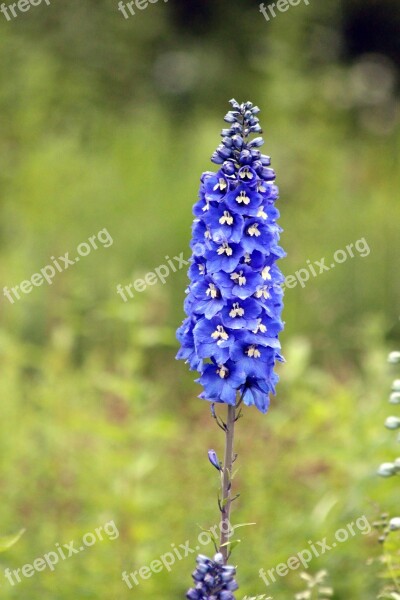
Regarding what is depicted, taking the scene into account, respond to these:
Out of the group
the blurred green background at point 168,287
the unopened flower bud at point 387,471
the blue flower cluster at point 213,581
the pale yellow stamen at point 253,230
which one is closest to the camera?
the blue flower cluster at point 213,581

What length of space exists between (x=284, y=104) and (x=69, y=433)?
22.6 ft

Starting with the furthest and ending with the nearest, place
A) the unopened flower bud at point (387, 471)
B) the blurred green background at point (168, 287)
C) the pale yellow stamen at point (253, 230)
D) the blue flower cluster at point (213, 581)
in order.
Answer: the blurred green background at point (168, 287) → the unopened flower bud at point (387, 471) → the pale yellow stamen at point (253, 230) → the blue flower cluster at point (213, 581)

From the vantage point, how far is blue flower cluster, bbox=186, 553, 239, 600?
2.83 meters

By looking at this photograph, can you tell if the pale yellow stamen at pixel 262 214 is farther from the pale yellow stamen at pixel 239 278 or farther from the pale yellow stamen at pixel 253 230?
the pale yellow stamen at pixel 239 278

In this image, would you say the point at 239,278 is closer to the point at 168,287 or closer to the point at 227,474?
the point at 227,474

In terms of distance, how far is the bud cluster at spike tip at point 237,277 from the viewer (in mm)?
2881

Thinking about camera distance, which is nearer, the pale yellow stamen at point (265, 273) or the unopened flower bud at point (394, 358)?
the pale yellow stamen at point (265, 273)

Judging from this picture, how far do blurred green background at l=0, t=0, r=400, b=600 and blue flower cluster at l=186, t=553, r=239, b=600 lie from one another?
1.42 metres

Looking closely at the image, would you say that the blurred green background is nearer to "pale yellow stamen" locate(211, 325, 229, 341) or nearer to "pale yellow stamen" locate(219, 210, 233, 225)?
"pale yellow stamen" locate(211, 325, 229, 341)

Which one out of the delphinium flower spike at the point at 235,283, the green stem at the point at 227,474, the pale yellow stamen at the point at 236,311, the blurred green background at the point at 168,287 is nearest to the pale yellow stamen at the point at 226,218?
the delphinium flower spike at the point at 235,283

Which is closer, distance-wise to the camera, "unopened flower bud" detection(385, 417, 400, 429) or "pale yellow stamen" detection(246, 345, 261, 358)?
"pale yellow stamen" detection(246, 345, 261, 358)

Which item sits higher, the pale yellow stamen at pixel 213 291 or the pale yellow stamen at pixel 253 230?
the pale yellow stamen at pixel 253 230

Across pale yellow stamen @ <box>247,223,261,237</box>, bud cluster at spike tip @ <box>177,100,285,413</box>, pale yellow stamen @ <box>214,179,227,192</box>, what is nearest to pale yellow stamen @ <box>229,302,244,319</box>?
bud cluster at spike tip @ <box>177,100,285,413</box>

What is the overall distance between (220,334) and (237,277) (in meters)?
0.17
